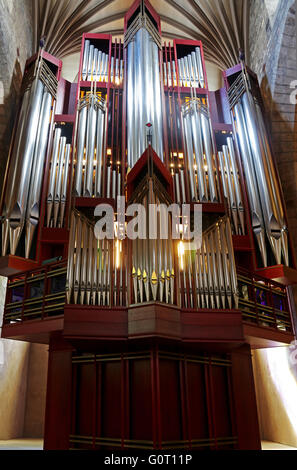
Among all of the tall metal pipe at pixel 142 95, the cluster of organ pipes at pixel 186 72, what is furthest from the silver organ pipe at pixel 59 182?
the cluster of organ pipes at pixel 186 72

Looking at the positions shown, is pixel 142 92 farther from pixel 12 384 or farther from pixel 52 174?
pixel 12 384

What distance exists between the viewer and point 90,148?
32.6 ft

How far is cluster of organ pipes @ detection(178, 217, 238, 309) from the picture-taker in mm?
6730

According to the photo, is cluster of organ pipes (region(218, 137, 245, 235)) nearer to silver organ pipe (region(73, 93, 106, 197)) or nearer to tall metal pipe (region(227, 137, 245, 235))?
tall metal pipe (region(227, 137, 245, 235))

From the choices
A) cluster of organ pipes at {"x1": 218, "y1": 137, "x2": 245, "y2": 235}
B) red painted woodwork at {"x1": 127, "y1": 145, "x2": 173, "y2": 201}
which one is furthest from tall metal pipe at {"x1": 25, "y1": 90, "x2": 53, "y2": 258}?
cluster of organ pipes at {"x1": 218, "y1": 137, "x2": 245, "y2": 235}

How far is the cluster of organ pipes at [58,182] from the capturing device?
352 inches

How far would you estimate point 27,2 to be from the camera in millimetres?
12125

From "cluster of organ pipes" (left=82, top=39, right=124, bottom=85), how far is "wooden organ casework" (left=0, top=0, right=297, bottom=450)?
0.61 m

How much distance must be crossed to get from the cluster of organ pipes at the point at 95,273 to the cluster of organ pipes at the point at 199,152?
134 inches

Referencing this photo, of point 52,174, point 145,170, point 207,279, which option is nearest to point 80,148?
point 52,174

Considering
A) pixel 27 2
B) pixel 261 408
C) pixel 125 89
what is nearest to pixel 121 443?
pixel 261 408

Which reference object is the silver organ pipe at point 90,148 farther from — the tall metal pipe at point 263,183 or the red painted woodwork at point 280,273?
the red painted woodwork at point 280,273

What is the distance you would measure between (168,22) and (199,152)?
8.03 meters

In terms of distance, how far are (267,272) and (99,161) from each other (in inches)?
183
